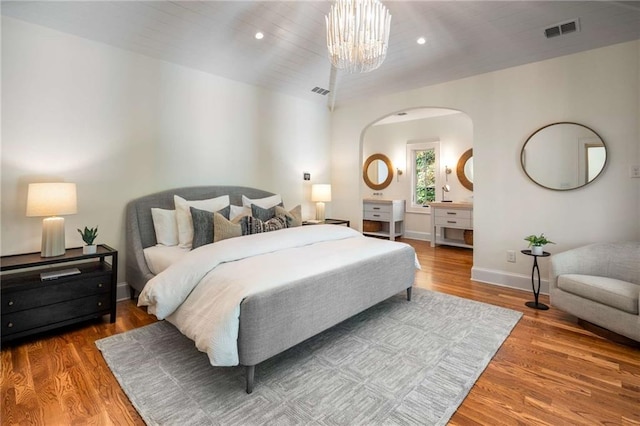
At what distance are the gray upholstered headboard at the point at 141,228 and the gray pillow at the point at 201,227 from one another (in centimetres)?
50

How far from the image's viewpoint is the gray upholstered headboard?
3.09m

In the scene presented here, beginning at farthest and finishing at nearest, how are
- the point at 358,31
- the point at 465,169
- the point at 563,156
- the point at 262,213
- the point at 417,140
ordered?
the point at 417,140
the point at 465,169
the point at 262,213
the point at 563,156
the point at 358,31

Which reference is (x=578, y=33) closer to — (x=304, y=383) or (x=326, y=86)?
(x=326, y=86)

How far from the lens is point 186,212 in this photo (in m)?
3.38

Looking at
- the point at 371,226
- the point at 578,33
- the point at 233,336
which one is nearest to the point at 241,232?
the point at 233,336

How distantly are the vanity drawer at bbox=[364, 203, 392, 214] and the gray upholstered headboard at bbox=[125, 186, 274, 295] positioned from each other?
4101mm

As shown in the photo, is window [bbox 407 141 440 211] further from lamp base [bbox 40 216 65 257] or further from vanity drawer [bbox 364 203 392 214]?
lamp base [bbox 40 216 65 257]

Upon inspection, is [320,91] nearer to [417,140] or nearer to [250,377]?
[417,140]

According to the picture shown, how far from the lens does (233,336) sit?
Result: 177 centimetres

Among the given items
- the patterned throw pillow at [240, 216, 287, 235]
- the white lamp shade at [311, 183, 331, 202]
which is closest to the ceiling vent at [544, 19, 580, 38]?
the white lamp shade at [311, 183, 331, 202]

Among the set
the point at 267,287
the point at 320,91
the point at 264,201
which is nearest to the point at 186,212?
the point at 264,201

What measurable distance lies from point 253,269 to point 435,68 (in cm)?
330

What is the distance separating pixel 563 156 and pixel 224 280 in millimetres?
3646

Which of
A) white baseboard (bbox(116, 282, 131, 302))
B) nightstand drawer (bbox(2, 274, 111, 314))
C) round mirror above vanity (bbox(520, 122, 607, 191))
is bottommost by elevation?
white baseboard (bbox(116, 282, 131, 302))
